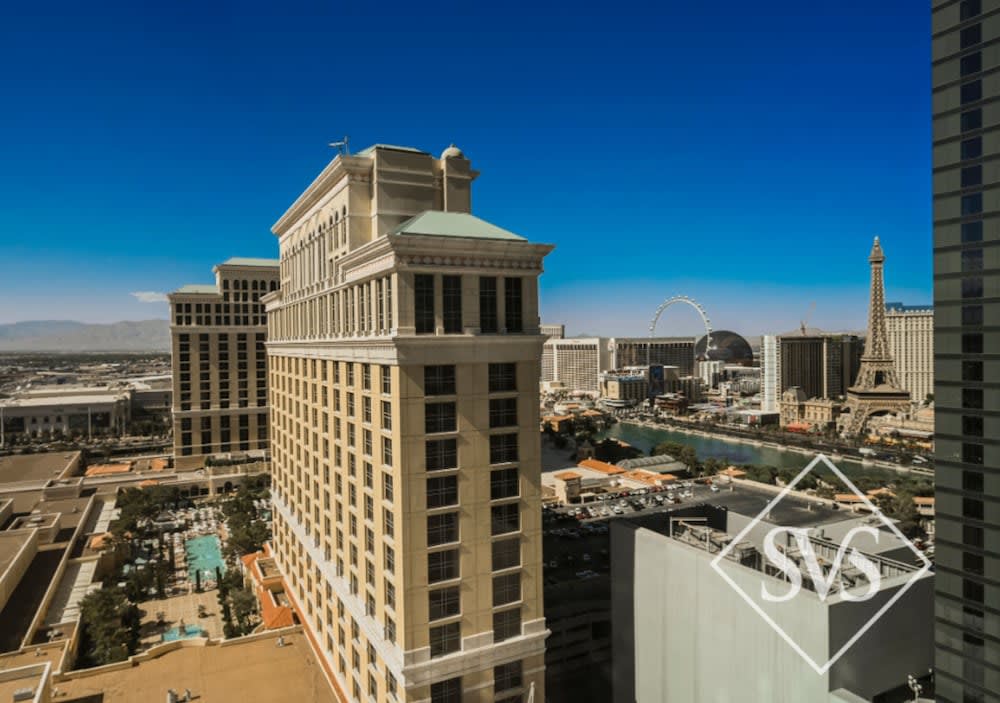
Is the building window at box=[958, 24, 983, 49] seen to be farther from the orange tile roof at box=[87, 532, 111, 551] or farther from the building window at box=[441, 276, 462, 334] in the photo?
the orange tile roof at box=[87, 532, 111, 551]

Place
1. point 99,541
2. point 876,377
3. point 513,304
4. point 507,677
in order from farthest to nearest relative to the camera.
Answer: point 876,377
point 99,541
point 507,677
point 513,304

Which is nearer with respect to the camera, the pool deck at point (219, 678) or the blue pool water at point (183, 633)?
the pool deck at point (219, 678)

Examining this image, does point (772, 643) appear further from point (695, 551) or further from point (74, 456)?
point (74, 456)

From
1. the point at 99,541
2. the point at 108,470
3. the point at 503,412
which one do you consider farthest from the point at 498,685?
the point at 108,470

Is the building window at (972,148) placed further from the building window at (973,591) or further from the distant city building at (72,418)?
the distant city building at (72,418)

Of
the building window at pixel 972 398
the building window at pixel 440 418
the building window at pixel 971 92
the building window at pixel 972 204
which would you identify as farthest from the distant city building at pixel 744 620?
the building window at pixel 971 92

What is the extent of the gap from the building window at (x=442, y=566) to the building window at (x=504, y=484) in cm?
282

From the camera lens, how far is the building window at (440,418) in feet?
81.3

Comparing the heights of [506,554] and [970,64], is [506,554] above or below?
below

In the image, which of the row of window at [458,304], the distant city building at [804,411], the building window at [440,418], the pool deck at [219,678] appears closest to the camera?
the row of window at [458,304]

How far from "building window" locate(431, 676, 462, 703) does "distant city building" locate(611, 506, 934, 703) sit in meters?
Answer: 9.51

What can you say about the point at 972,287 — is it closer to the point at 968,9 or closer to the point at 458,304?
the point at 968,9

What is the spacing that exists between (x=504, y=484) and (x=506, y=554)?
3.01 m

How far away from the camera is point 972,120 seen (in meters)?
22.4
